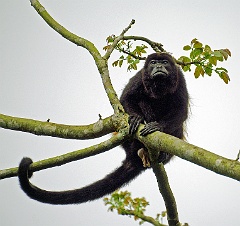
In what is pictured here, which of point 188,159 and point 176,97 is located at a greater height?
point 176,97

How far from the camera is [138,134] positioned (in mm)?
3162

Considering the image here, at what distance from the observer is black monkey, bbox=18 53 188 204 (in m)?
4.85

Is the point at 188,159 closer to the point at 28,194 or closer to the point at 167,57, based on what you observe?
the point at 28,194

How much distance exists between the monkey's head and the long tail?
3.17 feet

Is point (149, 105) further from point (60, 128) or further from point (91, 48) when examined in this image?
point (60, 128)

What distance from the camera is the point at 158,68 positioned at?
5.25 m

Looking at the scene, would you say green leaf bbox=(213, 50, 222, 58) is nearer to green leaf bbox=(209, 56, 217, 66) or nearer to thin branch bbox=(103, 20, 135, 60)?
green leaf bbox=(209, 56, 217, 66)

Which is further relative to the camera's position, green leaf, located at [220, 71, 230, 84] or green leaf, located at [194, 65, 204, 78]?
green leaf, located at [194, 65, 204, 78]

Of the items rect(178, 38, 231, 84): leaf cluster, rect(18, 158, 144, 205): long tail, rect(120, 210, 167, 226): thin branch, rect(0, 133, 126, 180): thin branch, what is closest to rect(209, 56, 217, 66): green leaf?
rect(178, 38, 231, 84): leaf cluster

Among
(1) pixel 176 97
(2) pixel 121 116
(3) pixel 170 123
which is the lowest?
(2) pixel 121 116

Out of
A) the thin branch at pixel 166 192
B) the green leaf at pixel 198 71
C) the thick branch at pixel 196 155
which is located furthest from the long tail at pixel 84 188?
the green leaf at pixel 198 71

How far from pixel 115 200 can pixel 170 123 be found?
121cm

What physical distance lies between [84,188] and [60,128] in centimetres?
156

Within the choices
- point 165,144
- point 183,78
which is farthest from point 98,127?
point 183,78
